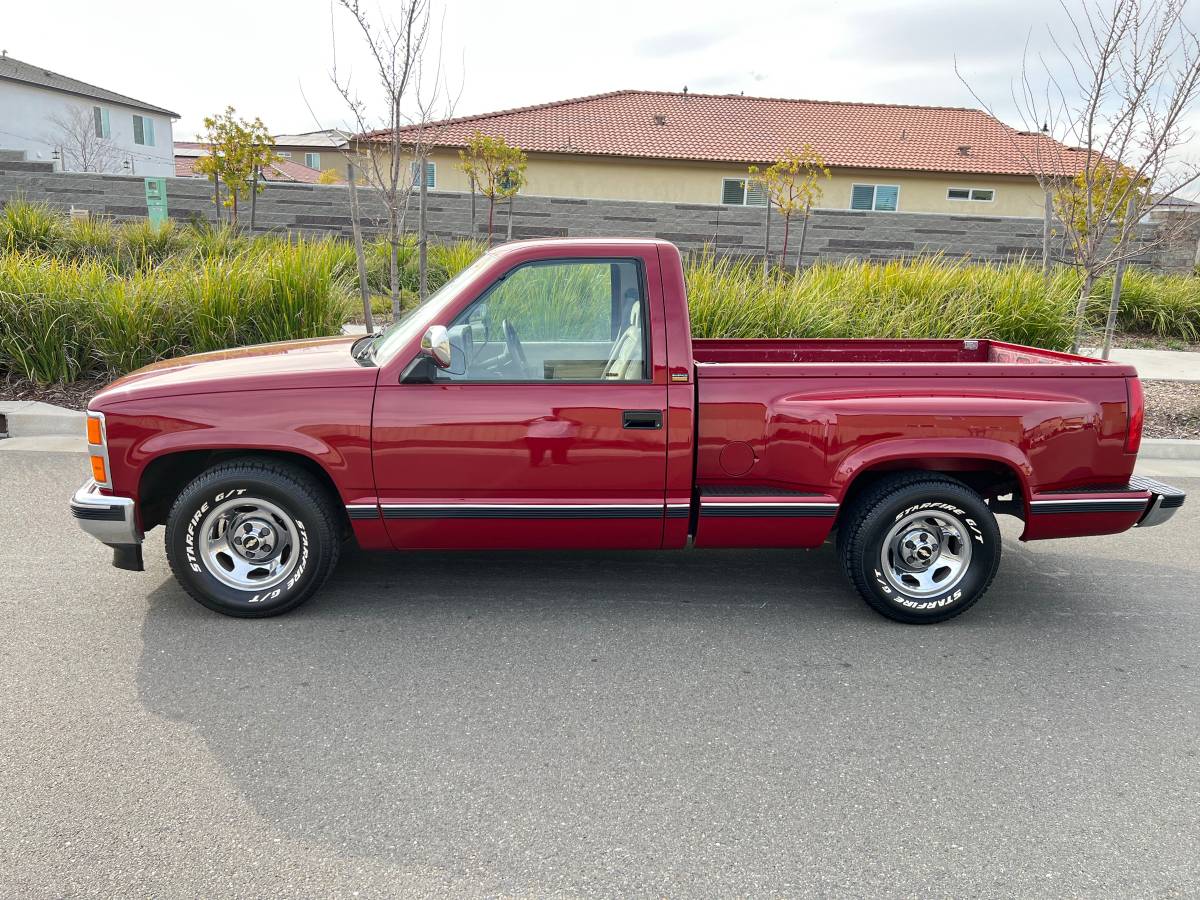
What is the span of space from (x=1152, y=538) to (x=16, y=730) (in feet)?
20.6

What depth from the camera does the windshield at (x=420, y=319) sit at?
4.29m

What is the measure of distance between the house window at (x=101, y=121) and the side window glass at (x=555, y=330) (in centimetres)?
5254

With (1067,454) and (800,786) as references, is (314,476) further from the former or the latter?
(1067,454)

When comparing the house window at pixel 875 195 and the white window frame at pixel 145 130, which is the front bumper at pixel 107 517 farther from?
the white window frame at pixel 145 130

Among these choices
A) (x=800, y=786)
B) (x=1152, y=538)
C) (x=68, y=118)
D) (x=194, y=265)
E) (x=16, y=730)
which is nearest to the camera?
(x=800, y=786)

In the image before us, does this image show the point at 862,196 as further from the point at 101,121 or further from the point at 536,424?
the point at 101,121

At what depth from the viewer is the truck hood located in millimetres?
4188

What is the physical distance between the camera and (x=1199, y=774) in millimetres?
3275

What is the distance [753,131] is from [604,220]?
16500 mm

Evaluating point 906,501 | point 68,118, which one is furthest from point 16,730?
point 68,118

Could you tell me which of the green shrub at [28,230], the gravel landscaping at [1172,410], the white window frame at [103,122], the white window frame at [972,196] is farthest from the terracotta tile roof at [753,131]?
the white window frame at [103,122]

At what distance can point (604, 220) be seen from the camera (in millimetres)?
18312

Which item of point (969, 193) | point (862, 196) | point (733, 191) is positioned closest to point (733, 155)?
point (733, 191)

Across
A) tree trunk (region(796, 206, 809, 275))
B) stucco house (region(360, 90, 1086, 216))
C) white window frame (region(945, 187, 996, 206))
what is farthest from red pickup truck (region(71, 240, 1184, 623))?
white window frame (region(945, 187, 996, 206))
